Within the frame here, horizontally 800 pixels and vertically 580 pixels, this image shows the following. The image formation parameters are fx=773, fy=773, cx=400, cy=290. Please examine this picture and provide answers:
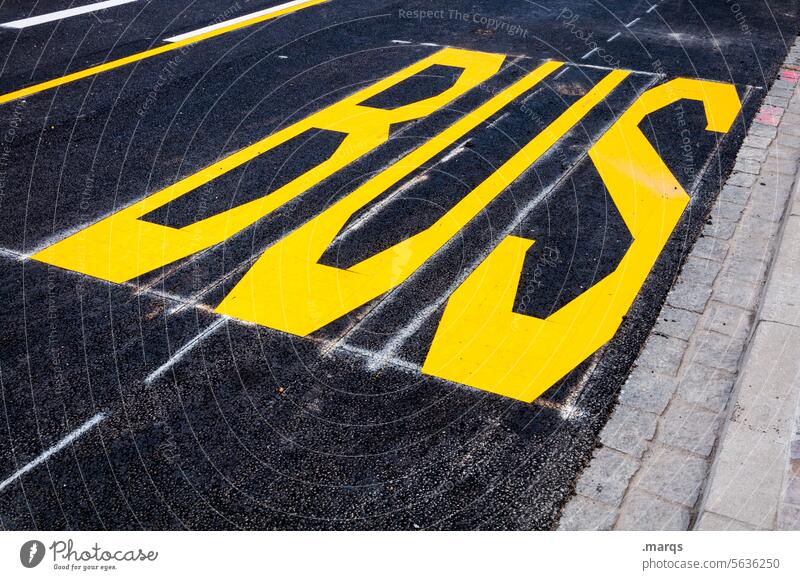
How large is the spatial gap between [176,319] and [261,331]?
616 millimetres

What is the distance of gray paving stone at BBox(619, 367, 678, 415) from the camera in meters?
4.37

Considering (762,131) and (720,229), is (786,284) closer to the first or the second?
(720,229)

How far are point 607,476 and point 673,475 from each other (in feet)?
1.08

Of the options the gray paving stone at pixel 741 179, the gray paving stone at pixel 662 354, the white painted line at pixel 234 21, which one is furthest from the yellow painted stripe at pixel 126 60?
the gray paving stone at pixel 662 354

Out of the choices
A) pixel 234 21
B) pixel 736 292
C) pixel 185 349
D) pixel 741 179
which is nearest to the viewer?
pixel 185 349

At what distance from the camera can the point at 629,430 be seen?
165 inches

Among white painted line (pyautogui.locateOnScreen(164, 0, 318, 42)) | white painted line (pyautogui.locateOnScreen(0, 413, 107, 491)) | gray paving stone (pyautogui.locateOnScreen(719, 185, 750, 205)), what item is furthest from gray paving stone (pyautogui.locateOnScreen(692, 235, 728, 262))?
white painted line (pyautogui.locateOnScreen(164, 0, 318, 42))

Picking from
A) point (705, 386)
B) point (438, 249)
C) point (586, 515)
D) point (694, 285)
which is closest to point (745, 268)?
point (694, 285)

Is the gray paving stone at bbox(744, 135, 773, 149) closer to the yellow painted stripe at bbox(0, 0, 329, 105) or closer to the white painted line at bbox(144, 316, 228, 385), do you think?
the white painted line at bbox(144, 316, 228, 385)

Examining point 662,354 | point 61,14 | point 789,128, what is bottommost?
point 789,128

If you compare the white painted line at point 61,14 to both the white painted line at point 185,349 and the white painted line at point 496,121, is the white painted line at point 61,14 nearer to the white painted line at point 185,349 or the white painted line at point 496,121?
the white painted line at point 496,121

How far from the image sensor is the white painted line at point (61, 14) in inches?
453

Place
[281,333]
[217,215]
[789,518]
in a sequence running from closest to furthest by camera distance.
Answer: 1. [789,518]
2. [281,333]
3. [217,215]
